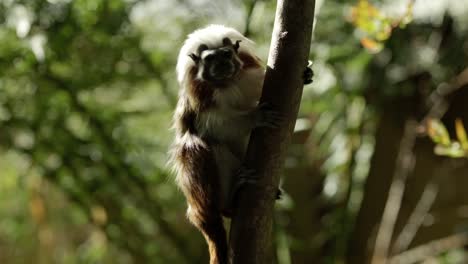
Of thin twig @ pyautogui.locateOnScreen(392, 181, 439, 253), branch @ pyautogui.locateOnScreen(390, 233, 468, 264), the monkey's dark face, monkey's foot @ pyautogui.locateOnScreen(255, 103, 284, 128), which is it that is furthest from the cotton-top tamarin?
thin twig @ pyautogui.locateOnScreen(392, 181, 439, 253)

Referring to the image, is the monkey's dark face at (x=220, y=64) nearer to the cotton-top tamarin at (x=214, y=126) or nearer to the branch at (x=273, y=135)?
the cotton-top tamarin at (x=214, y=126)

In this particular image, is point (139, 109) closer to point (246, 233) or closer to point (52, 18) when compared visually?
point (52, 18)

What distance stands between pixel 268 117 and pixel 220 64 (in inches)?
24.2

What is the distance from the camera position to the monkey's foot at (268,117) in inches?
64.3

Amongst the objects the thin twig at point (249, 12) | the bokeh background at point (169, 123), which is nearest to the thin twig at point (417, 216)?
the bokeh background at point (169, 123)

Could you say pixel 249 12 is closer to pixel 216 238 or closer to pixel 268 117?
pixel 216 238

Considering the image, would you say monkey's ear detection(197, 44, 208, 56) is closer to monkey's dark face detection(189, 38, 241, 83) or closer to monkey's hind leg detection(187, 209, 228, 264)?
monkey's dark face detection(189, 38, 241, 83)

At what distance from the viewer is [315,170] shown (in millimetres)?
4418

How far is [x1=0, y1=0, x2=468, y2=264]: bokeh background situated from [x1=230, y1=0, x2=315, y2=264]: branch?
1056mm

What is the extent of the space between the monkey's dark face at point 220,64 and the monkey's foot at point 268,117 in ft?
1.81

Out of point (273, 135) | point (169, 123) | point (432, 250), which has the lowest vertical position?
point (432, 250)

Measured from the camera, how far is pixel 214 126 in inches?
87.8

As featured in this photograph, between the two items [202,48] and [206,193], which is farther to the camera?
[202,48]

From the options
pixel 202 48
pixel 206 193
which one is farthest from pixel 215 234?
pixel 202 48
